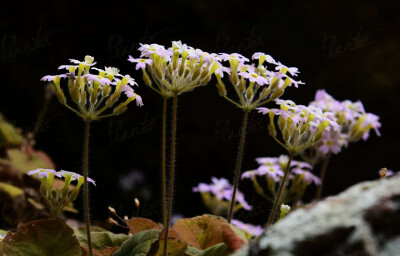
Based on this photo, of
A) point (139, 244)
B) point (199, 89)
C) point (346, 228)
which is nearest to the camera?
point (346, 228)

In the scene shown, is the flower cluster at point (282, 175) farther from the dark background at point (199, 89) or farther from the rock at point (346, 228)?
the dark background at point (199, 89)

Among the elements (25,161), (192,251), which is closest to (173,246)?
(192,251)

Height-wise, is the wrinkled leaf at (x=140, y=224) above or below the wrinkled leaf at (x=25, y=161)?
above

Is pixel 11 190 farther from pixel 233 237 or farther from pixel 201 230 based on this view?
pixel 233 237

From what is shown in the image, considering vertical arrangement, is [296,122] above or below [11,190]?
above

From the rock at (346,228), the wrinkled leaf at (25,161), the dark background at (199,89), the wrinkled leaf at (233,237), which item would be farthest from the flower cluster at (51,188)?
the dark background at (199,89)

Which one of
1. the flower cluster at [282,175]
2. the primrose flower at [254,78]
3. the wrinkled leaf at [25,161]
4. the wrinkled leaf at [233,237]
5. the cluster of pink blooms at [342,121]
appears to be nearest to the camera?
the wrinkled leaf at [233,237]
